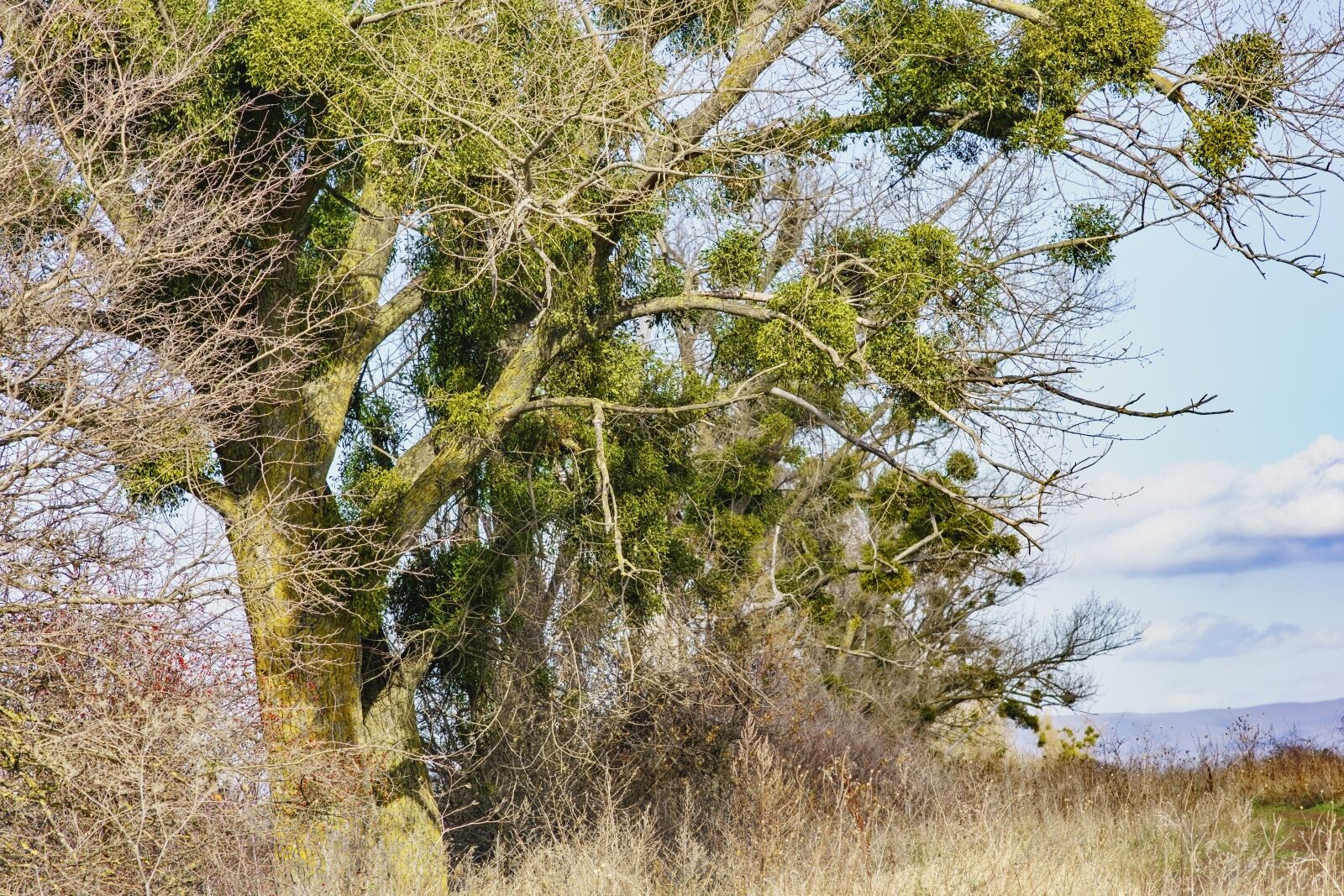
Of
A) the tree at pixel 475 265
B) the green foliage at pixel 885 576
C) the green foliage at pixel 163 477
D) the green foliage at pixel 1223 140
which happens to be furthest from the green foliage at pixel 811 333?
the green foliage at pixel 885 576

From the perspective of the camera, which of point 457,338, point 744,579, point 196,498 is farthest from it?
point 744,579

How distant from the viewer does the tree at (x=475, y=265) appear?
871cm

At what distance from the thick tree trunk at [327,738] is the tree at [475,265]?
58 mm

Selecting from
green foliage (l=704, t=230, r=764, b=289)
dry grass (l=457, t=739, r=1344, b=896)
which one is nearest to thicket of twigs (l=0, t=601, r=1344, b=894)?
dry grass (l=457, t=739, r=1344, b=896)

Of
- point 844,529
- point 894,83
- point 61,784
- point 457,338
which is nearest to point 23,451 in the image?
point 61,784

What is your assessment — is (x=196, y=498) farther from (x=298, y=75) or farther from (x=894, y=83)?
(x=894, y=83)

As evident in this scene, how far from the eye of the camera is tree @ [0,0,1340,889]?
8.71 meters

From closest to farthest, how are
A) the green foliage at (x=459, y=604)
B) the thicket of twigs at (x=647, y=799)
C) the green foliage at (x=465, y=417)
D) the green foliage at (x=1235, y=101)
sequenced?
the thicket of twigs at (x=647, y=799) → the green foliage at (x=1235, y=101) → the green foliage at (x=465, y=417) → the green foliage at (x=459, y=604)

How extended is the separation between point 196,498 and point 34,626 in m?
2.44

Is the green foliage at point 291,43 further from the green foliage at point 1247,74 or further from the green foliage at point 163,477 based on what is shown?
the green foliage at point 1247,74

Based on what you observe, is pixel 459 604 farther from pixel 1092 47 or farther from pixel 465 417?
pixel 1092 47

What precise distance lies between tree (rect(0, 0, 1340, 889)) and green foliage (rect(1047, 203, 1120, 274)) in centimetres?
4

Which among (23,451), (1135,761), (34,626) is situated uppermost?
(23,451)

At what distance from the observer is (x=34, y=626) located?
24.4 feet
